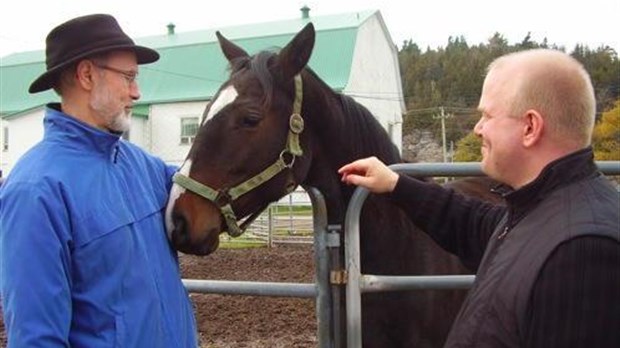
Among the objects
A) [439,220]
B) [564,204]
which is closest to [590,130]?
[564,204]

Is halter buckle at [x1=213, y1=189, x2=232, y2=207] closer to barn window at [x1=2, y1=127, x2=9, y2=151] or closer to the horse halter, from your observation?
the horse halter

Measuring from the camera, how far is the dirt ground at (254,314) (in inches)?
232

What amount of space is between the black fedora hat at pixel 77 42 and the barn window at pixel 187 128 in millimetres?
23139

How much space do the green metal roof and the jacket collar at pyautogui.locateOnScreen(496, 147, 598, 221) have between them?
79.0 ft

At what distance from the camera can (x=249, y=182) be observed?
103 inches

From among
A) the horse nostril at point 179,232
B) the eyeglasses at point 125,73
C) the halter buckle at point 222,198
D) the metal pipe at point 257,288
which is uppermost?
the eyeglasses at point 125,73

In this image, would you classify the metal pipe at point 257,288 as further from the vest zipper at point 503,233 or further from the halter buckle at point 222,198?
the vest zipper at point 503,233

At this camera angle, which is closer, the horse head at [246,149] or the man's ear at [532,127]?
the man's ear at [532,127]

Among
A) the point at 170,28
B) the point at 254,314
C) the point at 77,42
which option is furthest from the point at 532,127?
the point at 170,28

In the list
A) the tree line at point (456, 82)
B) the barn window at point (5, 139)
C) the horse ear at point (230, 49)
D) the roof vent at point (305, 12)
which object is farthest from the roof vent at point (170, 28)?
the horse ear at point (230, 49)

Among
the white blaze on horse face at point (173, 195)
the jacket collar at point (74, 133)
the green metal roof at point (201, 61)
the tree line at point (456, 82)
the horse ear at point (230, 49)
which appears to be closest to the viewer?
the jacket collar at point (74, 133)

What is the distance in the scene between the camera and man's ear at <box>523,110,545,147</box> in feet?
4.62

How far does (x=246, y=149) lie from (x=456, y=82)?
63667 millimetres

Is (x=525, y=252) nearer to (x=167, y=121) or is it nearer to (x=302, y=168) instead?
(x=302, y=168)
